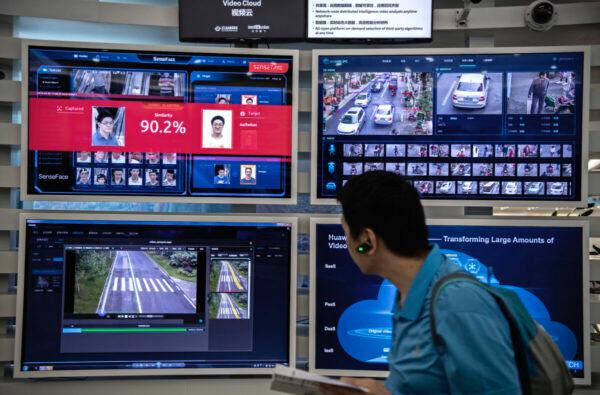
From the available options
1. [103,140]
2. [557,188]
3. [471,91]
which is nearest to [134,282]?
[103,140]

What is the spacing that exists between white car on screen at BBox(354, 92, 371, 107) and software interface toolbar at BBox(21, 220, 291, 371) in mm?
766

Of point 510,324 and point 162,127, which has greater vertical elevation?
point 162,127

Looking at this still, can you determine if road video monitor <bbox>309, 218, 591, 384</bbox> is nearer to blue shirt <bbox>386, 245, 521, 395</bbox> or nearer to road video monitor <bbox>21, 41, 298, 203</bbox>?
road video monitor <bbox>21, 41, 298, 203</bbox>

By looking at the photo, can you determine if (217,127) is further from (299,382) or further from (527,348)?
(527,348)

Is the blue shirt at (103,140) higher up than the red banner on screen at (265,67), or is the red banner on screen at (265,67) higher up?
the red banner on screen at (265,67)

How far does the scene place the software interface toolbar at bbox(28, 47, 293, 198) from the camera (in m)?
3.18

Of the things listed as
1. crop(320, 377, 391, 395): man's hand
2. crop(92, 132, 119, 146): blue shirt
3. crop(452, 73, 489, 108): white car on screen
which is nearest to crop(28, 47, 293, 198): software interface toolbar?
crop(92, 132, 119, 146): blue shirt

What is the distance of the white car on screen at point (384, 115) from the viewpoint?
3.20m

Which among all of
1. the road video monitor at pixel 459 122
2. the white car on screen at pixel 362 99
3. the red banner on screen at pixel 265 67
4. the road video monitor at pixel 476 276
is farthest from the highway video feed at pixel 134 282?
the white car on screen at pixel 362 99

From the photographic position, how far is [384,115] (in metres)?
3.20

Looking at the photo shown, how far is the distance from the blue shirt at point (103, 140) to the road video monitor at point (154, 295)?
15.2 inches

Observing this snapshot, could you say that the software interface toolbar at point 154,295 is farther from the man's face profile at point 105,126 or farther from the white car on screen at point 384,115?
the white car on screen at point 384,115

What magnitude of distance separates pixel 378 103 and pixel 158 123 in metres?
1.18

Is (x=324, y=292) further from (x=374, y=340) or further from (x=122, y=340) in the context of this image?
(x=122, y=340)
